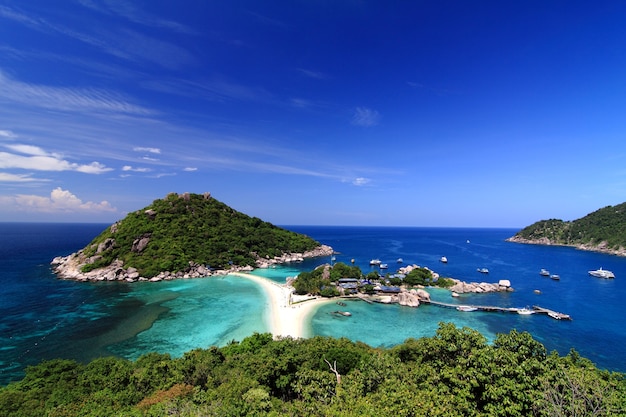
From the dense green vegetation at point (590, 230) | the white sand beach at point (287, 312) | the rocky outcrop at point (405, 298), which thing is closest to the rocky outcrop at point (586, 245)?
the dense green vegetation at point (590, 230)

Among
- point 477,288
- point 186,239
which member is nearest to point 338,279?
point 477,288

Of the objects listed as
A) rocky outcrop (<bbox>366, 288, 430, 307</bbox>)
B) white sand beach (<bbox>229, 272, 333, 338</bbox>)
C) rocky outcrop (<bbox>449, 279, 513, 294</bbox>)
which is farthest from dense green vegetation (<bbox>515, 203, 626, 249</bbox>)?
white sand beach (<bbox>229, 272, 333, 338</bbox>)

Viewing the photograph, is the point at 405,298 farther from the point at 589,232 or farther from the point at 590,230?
the point at 590,230

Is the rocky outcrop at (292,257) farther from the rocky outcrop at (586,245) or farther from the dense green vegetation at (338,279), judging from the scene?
the rocky outcrop at (586,245)

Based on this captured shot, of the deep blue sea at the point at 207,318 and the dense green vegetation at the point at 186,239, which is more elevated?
the dense green vegetation at the point at 186,239

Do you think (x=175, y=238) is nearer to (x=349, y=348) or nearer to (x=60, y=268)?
(x=60, y=268)

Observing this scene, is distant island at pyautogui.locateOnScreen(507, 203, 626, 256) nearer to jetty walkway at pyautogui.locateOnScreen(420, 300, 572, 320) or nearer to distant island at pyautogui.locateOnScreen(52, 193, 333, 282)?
jetty walkway at pyautogui.locateOnScreen(420, 300, 572, 320)

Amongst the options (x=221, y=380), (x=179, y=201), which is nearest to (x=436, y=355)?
(x=221, y=380)
